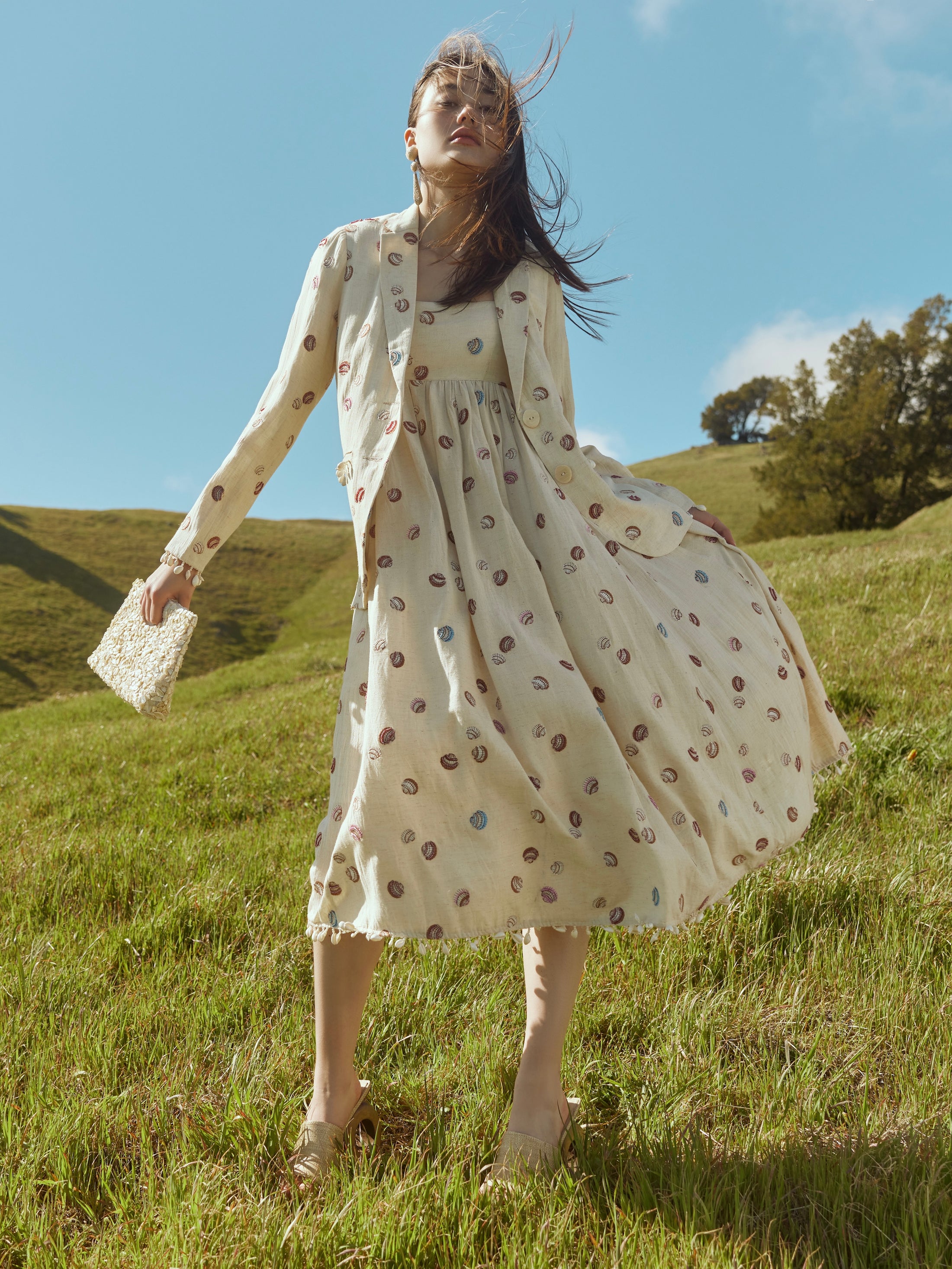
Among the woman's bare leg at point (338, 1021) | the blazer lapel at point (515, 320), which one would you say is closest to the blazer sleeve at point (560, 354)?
the blazer lapel at point (515, 320)

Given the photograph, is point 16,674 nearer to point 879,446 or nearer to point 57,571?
point 57,571

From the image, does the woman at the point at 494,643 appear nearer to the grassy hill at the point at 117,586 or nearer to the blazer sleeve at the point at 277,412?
the blazer sleeve at the point at 277,412

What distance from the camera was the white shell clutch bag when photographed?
2357mm

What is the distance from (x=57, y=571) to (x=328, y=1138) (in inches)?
2228

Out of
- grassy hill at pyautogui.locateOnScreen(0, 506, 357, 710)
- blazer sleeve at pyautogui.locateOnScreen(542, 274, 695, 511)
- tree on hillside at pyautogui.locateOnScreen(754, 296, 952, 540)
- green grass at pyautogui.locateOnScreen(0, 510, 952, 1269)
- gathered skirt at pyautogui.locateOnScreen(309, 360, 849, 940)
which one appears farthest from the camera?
tree on hillside at pyautogui.locateOnScreen(754, 296, 952, 540)

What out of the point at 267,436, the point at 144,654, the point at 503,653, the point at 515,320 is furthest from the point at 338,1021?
the point at 515,320

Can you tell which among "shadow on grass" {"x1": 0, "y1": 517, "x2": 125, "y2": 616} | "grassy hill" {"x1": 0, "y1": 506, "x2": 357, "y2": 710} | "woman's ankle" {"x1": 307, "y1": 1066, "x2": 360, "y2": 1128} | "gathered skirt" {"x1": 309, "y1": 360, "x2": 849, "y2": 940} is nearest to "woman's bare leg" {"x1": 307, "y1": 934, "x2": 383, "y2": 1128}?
"woman's ankle" {"x1": 307, "y1": 1066, "x2": 360, "y2": 1128}

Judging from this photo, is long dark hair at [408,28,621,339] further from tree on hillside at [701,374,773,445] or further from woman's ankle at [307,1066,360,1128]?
tree on hillside at [701,374,773,445]

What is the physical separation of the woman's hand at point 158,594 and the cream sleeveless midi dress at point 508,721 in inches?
24.6

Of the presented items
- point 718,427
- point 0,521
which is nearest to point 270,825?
point 0,521

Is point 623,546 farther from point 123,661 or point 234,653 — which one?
point 234,653

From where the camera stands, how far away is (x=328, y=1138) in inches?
Result: 81.0

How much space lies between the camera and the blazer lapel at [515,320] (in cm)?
239

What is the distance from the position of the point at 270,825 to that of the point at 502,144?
11.8ft
